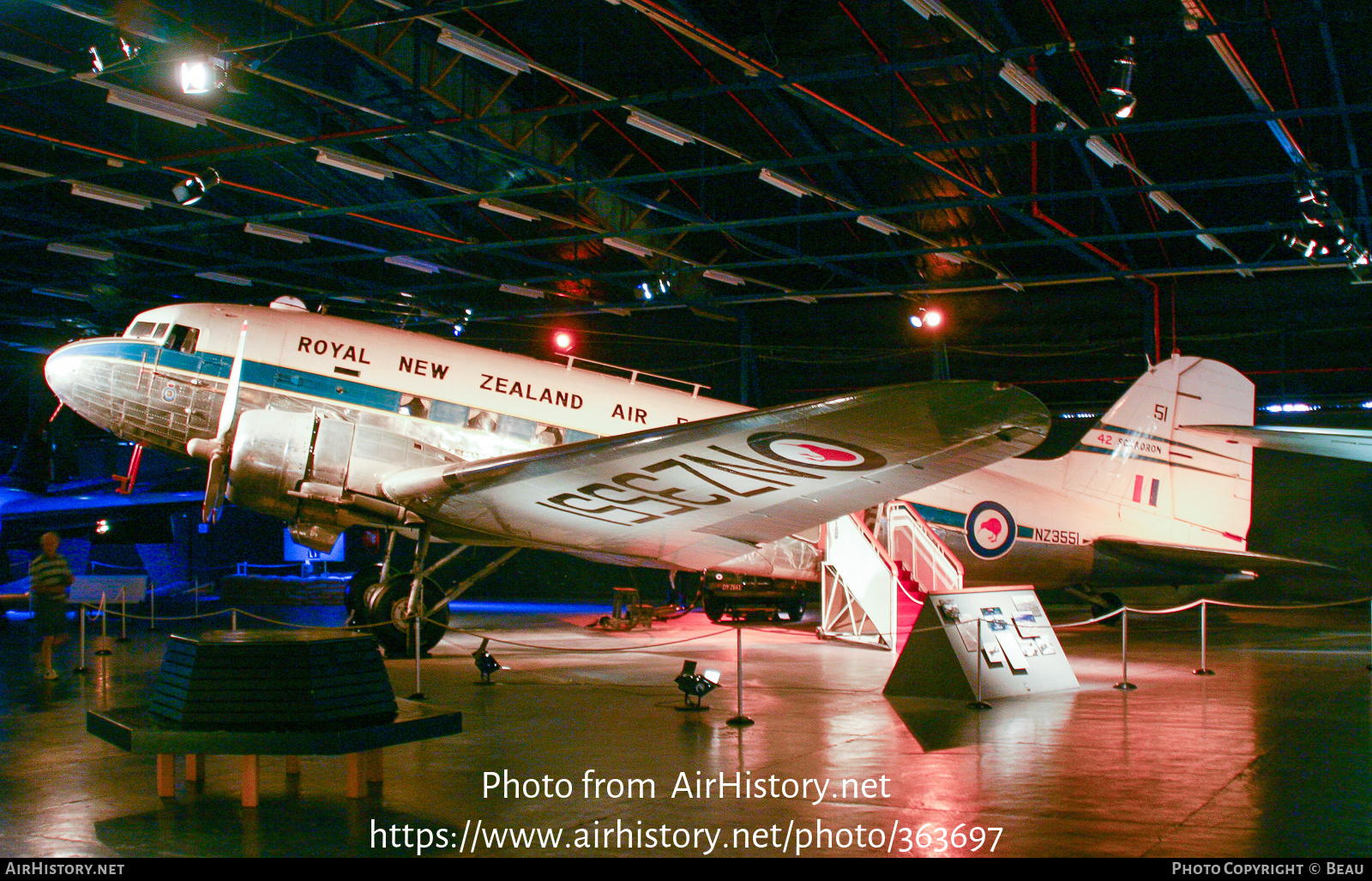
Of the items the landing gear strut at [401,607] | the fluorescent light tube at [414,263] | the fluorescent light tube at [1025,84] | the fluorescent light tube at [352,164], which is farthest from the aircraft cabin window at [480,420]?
the fluorescent light tube at [414,263]

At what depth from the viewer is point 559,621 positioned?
842 inches

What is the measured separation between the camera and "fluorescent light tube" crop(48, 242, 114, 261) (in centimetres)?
2079

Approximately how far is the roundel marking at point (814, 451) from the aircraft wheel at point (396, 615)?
6428mm

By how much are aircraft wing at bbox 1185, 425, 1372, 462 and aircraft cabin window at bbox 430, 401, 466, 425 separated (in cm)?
900

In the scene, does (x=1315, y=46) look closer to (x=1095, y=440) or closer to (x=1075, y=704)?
(x=1095, y=440)

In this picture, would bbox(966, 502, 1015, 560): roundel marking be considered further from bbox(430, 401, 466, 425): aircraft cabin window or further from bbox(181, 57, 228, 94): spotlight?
bbox(181, 57, 228, 94): spotlight

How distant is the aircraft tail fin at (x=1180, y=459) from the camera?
16.1 metres

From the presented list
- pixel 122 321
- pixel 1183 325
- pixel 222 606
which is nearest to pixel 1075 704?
pixel 1183 325

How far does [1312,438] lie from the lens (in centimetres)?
1050

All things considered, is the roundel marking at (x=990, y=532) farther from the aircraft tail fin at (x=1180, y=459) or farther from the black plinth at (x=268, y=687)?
the black plinth at (x=268, y=687)

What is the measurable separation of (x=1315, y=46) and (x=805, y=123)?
7.27 metres

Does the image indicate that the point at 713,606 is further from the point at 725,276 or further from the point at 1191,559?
the point at 1191,559

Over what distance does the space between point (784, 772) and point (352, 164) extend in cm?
1352

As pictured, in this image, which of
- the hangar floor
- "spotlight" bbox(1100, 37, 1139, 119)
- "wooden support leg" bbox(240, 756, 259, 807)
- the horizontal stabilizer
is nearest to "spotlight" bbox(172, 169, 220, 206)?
the hangar floor
